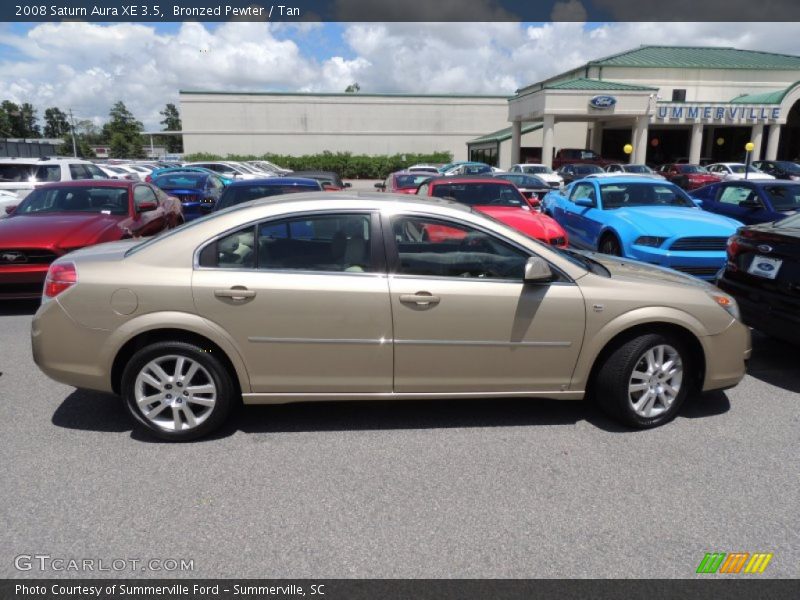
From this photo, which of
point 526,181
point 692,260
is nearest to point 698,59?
point 526,181

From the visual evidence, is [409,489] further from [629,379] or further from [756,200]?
[756,200]

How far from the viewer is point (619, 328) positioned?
13.4ft

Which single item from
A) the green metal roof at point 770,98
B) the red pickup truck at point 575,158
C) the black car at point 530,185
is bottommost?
the black car at point 530,185

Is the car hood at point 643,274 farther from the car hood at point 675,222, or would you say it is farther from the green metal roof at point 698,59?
the green metal roof at point 698,59

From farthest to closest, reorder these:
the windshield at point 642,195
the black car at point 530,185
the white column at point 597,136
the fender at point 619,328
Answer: the white column at point 597,136
the black car at point 530,185
the windshield at point 642,195
the fender at point 619,328

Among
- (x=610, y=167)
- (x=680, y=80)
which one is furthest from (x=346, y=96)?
(x=610, y=167)

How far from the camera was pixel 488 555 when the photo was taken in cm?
291

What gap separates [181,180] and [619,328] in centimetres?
1563

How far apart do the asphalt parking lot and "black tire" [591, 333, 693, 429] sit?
12cm

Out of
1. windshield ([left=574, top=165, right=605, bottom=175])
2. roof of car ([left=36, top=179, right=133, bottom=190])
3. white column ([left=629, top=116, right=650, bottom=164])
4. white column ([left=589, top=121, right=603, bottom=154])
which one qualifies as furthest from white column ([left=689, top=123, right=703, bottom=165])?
roof of car ([left=36, top=179, right=133, bottom=190])

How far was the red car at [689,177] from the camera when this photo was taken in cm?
2795

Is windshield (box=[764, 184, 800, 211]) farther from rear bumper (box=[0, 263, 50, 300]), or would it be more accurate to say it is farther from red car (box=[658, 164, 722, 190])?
red car (box=[658, 164, 722, 190])

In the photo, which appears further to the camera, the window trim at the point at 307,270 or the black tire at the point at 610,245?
the black tire at the point at 610,245

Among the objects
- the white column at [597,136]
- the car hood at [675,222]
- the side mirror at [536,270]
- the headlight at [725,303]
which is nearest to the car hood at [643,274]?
the headlight at [725,303]
